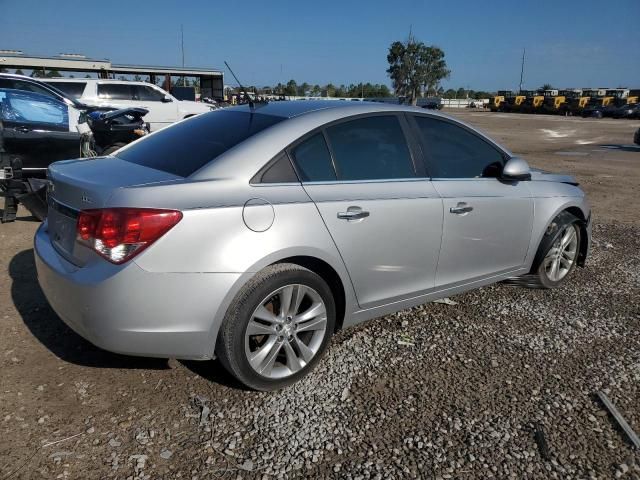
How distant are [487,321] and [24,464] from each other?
306 centimetres

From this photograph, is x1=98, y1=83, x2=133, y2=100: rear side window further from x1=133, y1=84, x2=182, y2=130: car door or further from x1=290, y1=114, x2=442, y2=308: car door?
x1=290, y1=114, x2=442, y2=308: car door

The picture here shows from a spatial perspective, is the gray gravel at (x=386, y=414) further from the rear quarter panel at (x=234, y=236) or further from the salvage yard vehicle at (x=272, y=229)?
the rear quarter panel at (x=234, y=236)

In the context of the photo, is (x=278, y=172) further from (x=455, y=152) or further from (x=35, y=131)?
(x=35, y=131)

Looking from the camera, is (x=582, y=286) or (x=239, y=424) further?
(x=582, y=286)

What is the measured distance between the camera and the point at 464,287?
151 inches

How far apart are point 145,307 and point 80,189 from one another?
0.75 meters

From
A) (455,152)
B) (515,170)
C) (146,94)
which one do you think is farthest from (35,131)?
(146,94)

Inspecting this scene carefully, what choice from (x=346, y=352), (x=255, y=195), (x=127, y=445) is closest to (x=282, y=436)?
(x=127, y=445)

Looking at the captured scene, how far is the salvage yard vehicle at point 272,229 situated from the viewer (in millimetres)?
2498

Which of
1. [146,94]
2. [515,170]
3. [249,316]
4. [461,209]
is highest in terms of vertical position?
[146,94]

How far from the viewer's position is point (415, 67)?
82688 mm

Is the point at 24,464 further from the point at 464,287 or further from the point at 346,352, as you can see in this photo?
the point at 464,287

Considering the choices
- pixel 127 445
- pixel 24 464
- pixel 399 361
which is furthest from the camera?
pixel 399 361

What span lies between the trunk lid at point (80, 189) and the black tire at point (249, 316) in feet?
2.27
